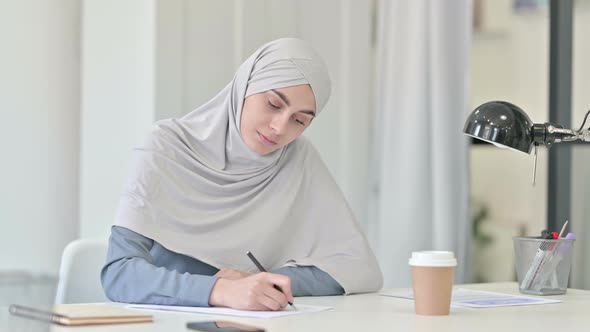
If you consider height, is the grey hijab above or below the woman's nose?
below

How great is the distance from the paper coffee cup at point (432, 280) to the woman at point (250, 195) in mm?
449

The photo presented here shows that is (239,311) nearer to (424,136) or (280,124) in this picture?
(280,124)

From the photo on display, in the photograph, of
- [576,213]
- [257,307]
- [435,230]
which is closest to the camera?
[257,307]

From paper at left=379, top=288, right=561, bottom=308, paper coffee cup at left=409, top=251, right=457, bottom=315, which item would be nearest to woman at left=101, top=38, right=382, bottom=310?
paper at left=379, top=288, right=561, bottom=308

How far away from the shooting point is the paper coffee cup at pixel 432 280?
150 centimetres

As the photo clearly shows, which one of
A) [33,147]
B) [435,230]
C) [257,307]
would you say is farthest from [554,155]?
[33,147]

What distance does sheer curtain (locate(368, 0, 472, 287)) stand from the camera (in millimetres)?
3172

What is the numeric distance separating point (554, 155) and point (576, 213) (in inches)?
27.0

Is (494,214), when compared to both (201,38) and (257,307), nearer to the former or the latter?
(201,38)

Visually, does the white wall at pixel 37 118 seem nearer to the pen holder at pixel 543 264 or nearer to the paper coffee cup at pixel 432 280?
the paper coffee cup at pixel 432 280

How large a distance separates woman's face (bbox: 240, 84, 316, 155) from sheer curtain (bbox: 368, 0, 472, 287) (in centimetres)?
118

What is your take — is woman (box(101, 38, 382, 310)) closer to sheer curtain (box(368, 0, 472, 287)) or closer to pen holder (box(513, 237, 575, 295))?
pen holder (box(513, 237, 575, 295))

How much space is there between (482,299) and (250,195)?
605 millimetres

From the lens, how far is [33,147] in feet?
2.36
